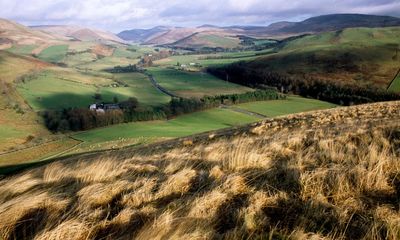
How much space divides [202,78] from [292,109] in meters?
85.1

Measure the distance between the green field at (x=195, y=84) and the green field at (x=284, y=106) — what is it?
2688 centimetres

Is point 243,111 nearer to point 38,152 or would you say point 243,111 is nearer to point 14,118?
point 38,152

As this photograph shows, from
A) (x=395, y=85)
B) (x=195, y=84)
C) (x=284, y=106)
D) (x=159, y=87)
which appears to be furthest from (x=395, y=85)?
(x=159, y=87)

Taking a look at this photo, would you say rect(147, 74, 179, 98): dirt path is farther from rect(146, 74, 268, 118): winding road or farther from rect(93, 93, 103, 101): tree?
Result: rect(93, 93, 103, 101): tree

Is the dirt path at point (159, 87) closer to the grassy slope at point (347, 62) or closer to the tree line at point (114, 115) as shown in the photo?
the tree line at point (114, 115)

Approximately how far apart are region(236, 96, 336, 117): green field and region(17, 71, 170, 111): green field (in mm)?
34065

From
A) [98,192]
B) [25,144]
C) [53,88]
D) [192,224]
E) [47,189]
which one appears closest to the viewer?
[192,224]

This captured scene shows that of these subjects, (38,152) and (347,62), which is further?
(347,62)

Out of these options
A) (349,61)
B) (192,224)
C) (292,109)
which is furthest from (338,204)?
(349,61)

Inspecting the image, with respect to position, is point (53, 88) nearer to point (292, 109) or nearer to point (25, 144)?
point (25, 144)

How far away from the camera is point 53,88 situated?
144875 mm

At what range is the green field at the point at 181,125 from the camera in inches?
3068

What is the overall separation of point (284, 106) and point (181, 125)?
36975mm

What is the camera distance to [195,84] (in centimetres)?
16425
